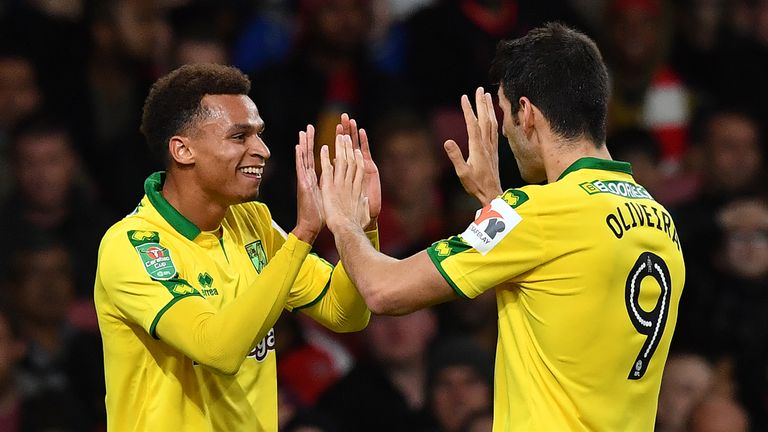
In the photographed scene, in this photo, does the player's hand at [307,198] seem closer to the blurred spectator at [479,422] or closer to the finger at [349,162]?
the finger at [349,162]

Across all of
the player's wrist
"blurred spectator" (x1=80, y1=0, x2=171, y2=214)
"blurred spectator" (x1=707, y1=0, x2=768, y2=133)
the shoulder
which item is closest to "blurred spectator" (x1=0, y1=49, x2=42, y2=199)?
"blurred spectator" (x1=80, y1=0, x2=171, y2=214)

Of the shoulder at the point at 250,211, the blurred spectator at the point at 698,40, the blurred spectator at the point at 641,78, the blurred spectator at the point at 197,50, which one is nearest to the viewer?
the shoulder at the point at 250,211

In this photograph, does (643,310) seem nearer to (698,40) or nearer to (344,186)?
(344,186)

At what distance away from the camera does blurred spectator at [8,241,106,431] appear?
721cm

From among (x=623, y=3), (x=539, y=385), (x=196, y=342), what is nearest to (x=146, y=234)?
(x=196, y=342)

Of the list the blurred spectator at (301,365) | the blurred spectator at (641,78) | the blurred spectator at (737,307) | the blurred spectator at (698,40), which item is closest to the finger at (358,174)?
the blurred spectator at (301,365)

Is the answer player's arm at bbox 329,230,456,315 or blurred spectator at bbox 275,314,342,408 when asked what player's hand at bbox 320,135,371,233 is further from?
blurred spectator at bbox 275,314,342,408

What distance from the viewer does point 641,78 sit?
29.3ft

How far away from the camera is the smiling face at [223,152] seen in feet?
15.0

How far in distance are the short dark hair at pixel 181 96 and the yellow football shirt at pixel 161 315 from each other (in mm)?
194

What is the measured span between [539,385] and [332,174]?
3.32 feet

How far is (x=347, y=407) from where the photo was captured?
24.3 feet

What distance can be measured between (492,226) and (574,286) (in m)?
0.30

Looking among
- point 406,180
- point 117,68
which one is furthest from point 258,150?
point 117,68
